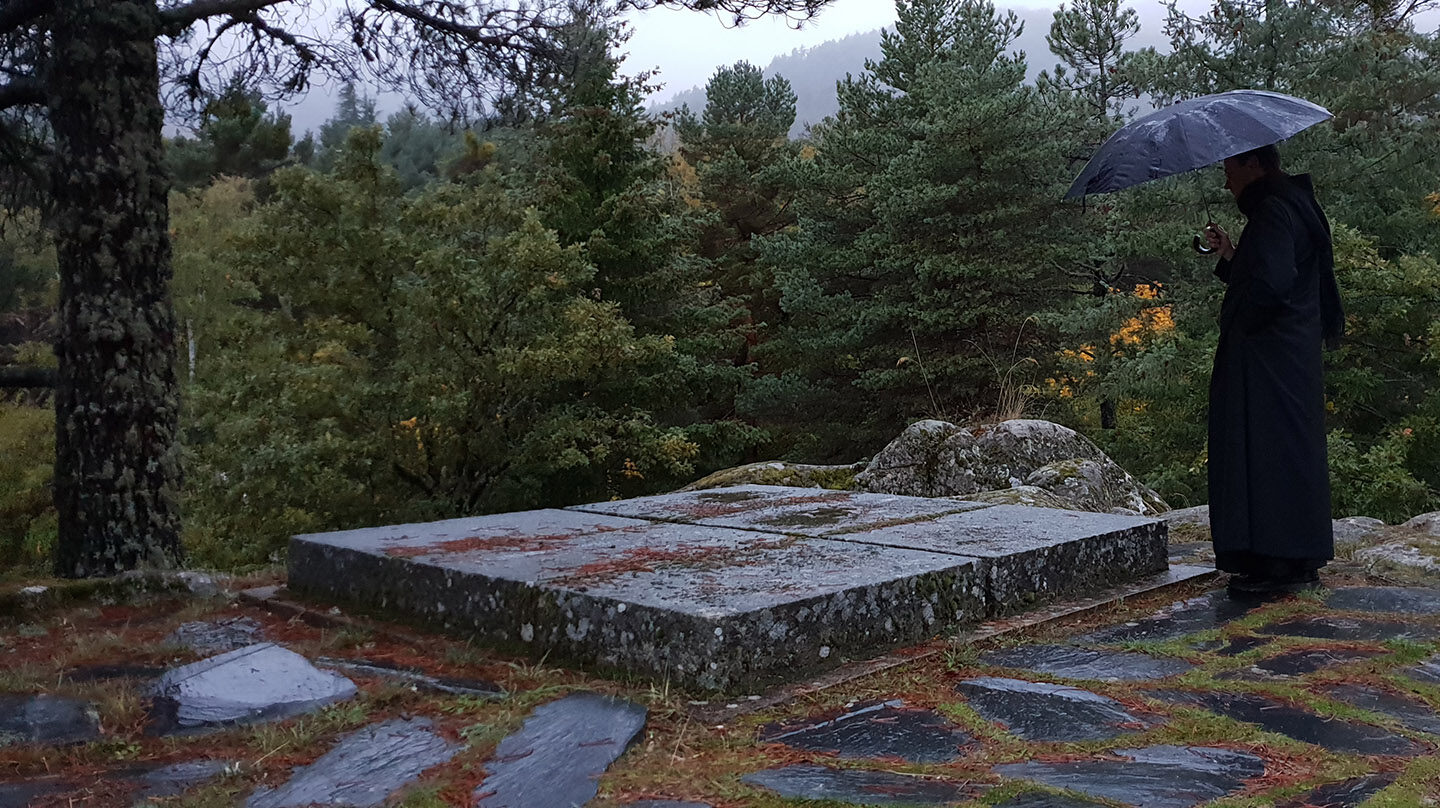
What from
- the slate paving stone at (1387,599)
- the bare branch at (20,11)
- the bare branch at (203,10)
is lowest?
the slate paving stone at (1387,599)

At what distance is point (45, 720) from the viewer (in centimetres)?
221

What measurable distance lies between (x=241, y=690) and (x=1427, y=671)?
2.82 meters

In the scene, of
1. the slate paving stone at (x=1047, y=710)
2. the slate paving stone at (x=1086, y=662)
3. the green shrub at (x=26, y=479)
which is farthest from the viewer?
the green shrub at (x=26, y=479)

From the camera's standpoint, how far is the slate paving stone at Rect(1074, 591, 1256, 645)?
116 inches

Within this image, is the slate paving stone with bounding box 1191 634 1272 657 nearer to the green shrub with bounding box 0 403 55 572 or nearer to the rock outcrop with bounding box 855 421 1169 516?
the rock outcrop with bounding box 855 421 1169 516

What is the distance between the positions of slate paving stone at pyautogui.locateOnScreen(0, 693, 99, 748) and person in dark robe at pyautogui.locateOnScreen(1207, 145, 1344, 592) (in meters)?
3.41

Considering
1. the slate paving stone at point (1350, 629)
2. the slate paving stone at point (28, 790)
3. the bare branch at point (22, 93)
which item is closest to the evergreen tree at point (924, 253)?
the slate paving stone at point (1350, 629)

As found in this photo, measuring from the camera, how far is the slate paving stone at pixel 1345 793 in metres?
1.67

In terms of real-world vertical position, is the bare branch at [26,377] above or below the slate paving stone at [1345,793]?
above

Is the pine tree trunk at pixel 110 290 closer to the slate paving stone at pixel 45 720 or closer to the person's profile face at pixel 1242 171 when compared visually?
the slate paving stone at pixel 45 720

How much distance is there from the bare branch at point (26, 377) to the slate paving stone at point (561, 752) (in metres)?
3.75

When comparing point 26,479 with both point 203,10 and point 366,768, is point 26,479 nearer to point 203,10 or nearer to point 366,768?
point 203,10

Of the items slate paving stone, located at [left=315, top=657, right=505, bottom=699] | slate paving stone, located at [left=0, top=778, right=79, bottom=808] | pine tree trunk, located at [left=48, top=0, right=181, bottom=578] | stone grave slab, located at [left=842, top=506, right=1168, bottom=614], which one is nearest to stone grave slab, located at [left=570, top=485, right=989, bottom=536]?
stone grave slab, located at [left=842, top=506, right=1168, bottom=614]

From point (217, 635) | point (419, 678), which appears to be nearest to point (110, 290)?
point (217, 635)
